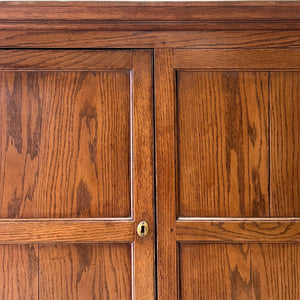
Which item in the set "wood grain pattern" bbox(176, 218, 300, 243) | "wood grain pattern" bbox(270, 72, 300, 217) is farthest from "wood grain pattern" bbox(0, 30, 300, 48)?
"wood grain pattern" bbox(176, 218, 300, 243)

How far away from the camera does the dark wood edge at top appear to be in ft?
3.13

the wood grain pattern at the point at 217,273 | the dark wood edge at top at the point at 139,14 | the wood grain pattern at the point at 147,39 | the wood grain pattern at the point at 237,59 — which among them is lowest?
the wood grain pattern at the point at 217,273

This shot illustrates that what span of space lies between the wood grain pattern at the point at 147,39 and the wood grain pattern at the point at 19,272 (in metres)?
0.56

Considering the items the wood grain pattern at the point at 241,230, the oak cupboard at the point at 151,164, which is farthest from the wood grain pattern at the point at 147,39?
the wood grain pattern at the point at 241,230

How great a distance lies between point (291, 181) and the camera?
1018mm

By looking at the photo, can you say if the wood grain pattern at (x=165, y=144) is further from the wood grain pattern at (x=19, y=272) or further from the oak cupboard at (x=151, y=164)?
the wood grain pattern at (x=19, y=272)

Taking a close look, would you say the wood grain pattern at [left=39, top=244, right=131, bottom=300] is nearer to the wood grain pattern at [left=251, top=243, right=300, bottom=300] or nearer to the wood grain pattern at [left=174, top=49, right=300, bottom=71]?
the wood grain pattern at [left=251, top=243, right=300, bottom=300]

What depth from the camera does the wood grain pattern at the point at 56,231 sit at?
1.00 meters

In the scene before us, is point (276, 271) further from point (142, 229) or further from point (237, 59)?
point (237, 59)

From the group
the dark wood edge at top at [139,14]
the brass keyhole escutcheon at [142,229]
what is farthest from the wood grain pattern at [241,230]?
the dark wood edge at top at [139,14]

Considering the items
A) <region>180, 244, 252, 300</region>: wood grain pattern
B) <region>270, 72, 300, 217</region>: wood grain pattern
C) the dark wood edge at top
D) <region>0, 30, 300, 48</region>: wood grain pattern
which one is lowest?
<region>180, 244, 252, 300</region>: wood grain pattern

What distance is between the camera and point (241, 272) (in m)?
1.02

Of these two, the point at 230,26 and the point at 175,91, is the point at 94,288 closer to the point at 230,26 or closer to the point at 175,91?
the point at 175,91

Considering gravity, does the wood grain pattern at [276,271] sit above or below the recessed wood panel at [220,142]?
below
